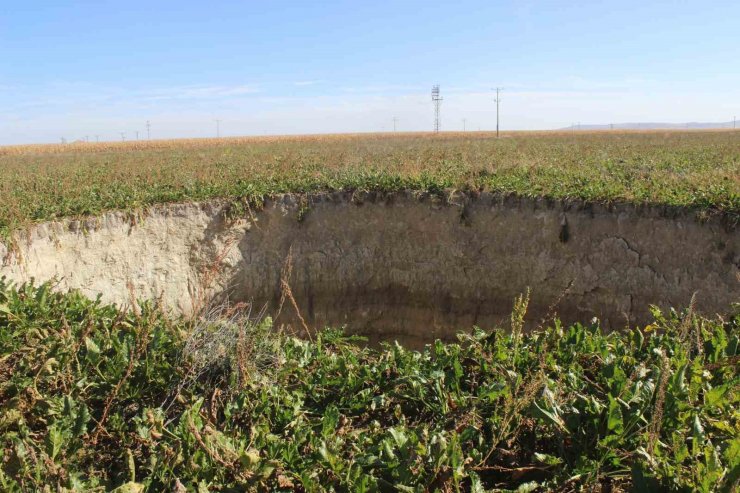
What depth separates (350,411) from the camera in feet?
11.0

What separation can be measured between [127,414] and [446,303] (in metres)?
7.97

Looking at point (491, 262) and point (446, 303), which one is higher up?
point (491, 262)

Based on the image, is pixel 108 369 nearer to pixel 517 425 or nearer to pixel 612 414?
pixel 517 425

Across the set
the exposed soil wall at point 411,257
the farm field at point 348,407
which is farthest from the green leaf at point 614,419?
the exposed soil wall at point 411,257

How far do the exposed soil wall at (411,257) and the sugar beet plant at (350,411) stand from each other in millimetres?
4829

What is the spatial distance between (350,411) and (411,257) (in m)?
7.67

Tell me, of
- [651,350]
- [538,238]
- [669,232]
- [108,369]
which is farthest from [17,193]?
[669,232]

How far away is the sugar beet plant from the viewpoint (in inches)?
104

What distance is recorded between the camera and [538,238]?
10.1 m

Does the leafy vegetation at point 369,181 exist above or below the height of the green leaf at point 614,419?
above

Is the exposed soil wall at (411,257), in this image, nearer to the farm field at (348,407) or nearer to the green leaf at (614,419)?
the farm field at (348,407)

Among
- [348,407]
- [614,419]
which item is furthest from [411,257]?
[614,419]

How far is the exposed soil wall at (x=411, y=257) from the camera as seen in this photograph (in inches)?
347

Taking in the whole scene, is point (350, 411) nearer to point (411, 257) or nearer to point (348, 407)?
point (348, 407)
